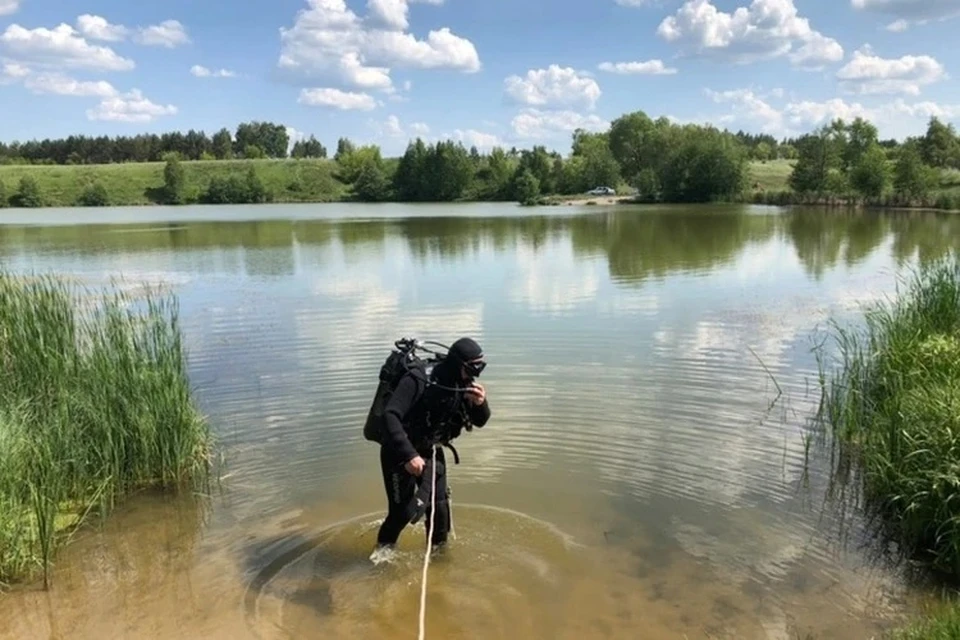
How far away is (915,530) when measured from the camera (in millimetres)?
6441

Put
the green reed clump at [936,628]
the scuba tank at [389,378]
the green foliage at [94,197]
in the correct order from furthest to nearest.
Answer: the green foliage at [94,197]
the scuba tank at [389,378]
the green reed clump at [936,628]

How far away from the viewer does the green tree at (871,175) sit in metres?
62.3

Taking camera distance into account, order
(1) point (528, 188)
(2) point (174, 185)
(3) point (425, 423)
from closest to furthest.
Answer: (3) point (425, 423) < (1) point (528, 188) < (2) point (174, 185)

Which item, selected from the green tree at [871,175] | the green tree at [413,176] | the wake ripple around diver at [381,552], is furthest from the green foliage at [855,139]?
the wake ripple around diver at [381,552]

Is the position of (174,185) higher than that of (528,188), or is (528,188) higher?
(174,185)

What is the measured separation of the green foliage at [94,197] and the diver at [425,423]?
121 metres

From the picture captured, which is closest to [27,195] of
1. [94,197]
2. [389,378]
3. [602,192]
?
[94,197]

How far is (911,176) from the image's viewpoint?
196ft

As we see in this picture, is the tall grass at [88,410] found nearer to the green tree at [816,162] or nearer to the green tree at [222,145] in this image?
the green tree at [816,162]

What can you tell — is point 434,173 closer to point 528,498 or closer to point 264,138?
point 264,138

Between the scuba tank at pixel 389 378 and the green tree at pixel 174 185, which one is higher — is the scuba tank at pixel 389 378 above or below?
below

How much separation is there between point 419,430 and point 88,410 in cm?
396

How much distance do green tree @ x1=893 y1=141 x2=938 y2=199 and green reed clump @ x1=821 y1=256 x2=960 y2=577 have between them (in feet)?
187

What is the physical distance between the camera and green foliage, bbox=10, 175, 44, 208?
107500 millimetres
